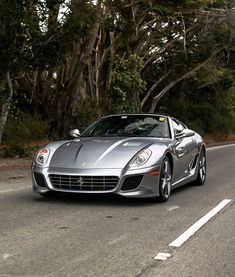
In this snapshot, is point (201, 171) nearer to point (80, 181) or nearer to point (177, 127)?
point (177, 127)

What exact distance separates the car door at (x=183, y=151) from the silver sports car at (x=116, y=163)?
0.02 m

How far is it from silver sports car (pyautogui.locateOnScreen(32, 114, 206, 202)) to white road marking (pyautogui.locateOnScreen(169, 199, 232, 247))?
2.80 feet

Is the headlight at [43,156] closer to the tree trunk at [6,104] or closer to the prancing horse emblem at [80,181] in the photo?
the prancing horse emblem at [80,181]

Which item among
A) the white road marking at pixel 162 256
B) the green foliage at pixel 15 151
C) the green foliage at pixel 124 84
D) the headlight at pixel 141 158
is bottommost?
the green foliage at pixel 15 151

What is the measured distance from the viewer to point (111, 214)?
7637 mm

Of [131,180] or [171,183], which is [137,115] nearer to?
[171,183]

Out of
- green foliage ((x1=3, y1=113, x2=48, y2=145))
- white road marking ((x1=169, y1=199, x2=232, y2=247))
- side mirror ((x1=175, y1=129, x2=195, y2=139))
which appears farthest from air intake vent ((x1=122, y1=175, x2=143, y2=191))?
green foliage ((x1=3, y1=113, x2=48, y2=145))

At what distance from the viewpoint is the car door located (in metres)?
9.41

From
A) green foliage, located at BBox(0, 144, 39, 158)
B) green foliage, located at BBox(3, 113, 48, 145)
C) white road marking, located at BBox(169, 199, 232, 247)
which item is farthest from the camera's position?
green foliage, located at BBox(3, 113, 48, 145)

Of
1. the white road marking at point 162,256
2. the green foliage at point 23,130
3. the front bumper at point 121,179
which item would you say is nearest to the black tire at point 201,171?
the front bumper at point 121,179

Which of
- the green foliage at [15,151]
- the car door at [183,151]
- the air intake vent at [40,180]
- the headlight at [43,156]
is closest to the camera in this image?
the air intake vent at [40,180]

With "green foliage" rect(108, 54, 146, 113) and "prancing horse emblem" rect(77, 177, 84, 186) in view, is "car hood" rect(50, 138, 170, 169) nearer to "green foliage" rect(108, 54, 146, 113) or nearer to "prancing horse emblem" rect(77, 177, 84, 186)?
"prancing horse emblem" rect(77, 177, 84, 186)

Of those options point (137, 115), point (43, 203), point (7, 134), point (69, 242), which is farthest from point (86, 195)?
point (7, 134)

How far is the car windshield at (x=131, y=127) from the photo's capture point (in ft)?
30.9
